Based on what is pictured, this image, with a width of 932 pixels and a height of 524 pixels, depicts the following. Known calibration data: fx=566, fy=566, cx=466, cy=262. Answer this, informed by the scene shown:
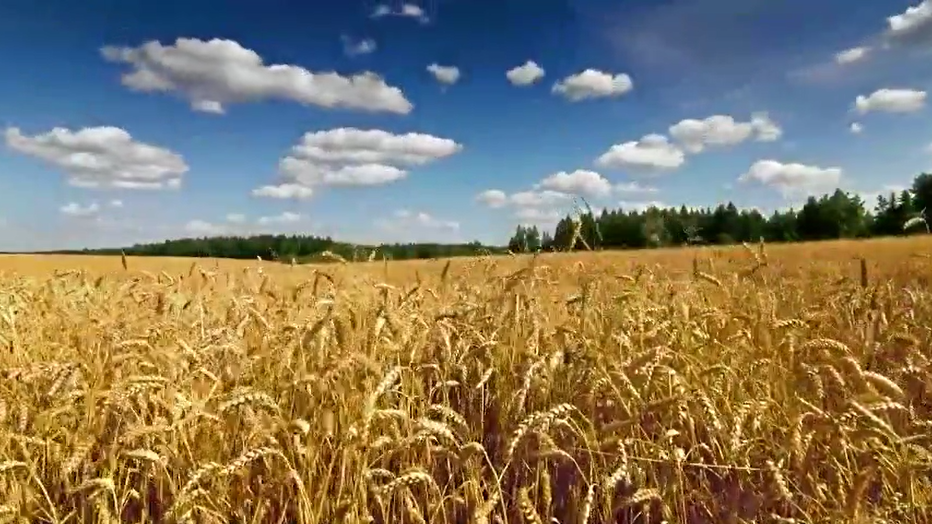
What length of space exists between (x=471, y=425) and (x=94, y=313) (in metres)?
2.70

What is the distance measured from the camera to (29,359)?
2943mm

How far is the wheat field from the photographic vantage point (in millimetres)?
1818

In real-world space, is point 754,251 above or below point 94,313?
above

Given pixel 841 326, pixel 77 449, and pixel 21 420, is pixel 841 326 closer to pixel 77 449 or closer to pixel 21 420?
pixel 77 449

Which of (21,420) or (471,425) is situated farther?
(471,425)

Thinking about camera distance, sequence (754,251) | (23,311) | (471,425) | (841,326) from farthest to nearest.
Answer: (23,311) < (754,251) < (841,326) < (471,425)

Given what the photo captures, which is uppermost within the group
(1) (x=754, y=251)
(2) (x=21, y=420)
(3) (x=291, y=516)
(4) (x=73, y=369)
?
(1) (x=754, y=251)

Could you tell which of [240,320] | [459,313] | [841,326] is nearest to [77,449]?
[240,320]

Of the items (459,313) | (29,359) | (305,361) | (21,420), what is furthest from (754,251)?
(29,359)

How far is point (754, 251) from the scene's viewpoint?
374cm

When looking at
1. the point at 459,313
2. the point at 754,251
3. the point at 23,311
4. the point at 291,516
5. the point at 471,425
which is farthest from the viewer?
the point at 23,311

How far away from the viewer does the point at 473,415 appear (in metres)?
2.51

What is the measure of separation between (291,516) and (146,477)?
54cm

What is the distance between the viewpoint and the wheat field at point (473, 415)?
5.97 ft
